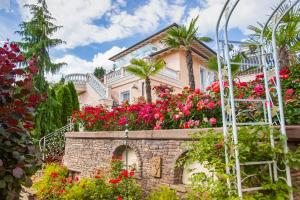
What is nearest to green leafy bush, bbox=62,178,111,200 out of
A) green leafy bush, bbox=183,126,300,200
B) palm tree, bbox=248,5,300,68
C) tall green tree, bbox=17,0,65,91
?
green leafy bush, bbox=183,126,300,200

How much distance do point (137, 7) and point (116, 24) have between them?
2589mm

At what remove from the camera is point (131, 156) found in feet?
21.4

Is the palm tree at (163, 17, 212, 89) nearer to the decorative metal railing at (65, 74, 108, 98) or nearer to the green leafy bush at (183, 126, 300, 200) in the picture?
the decorative metal railing at (65, 74, 108, 98)

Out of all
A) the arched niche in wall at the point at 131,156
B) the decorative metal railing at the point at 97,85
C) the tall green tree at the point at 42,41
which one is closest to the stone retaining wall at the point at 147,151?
the arched niche in wall at the point at 131,156

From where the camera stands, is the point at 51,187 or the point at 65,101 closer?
the point at 51,187

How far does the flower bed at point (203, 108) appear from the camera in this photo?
4410 mm

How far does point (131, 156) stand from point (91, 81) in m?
14.2

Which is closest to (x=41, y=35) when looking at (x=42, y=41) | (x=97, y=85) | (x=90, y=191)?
(x=42, y=41)

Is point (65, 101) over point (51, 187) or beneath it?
over

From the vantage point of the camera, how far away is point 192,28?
12.2m

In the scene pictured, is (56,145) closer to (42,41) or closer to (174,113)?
(42,41)

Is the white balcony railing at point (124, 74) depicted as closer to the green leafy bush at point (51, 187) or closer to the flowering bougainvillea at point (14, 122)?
the green leafy bush at point (51, 187)

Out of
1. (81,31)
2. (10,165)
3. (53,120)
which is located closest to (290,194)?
(10,165)

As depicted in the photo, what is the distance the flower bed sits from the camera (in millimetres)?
4410
